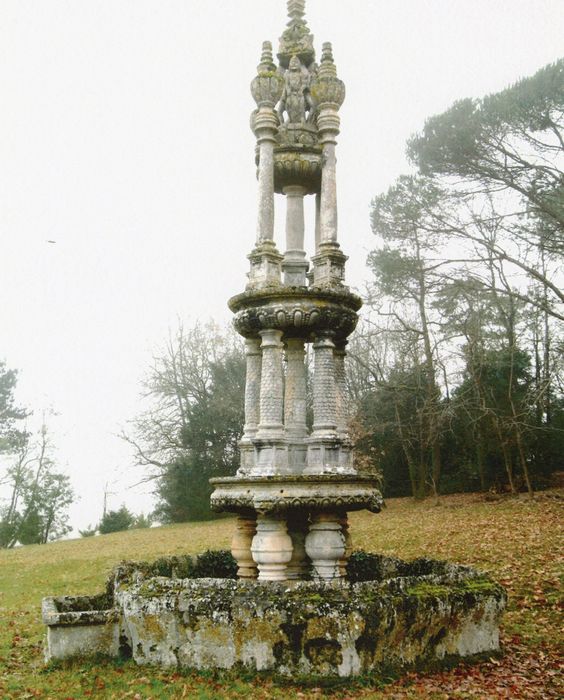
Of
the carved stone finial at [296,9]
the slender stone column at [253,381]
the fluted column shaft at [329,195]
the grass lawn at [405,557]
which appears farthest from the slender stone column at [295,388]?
the carved stone finial at [296,9]

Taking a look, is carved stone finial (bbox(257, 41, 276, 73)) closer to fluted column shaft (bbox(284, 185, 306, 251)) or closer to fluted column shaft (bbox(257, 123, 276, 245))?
fluted column shaft (bbox(257, 123, 276, 245))

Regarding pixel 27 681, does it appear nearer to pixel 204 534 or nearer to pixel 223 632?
pixel 223 632

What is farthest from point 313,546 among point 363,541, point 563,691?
point 363,541

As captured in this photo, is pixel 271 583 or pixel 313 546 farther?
pixel 313 546

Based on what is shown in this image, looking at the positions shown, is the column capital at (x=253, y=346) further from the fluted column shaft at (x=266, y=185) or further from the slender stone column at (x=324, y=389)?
the fluted column shaft at (x=266, y=185)

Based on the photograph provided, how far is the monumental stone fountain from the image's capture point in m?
6.44

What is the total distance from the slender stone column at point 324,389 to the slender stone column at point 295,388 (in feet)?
1.65

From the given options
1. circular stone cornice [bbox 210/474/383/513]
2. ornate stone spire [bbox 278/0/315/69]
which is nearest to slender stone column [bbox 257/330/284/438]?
circular stone cornice [bbox 210/474/383/513]

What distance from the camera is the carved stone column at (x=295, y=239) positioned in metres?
10.0

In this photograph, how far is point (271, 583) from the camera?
6809 millimetres

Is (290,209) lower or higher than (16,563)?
higher

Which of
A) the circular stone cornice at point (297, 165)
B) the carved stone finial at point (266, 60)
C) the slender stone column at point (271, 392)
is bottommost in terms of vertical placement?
the slender stone column at point (271, 392)

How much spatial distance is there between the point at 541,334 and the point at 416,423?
19.8ft

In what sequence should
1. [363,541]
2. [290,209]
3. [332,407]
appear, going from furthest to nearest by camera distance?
1. [363,541]
2. [290,209]
3. [332,407]
